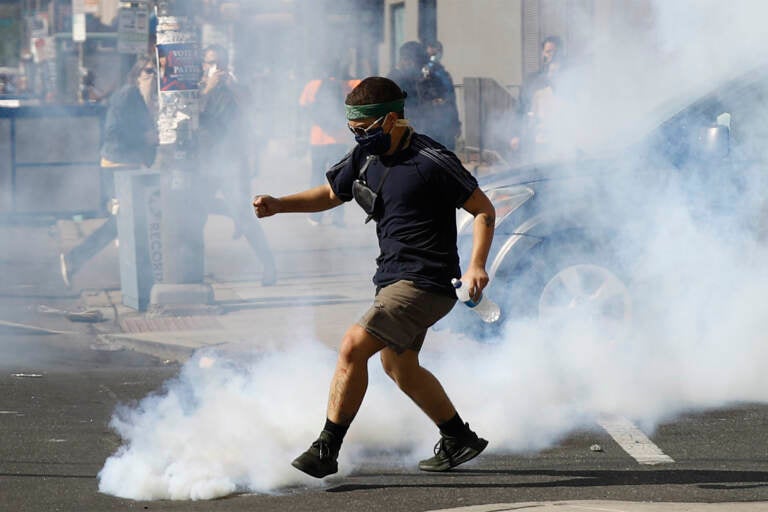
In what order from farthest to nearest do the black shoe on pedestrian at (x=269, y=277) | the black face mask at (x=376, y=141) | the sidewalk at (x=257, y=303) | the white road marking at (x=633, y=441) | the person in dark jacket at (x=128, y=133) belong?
the person in dark jacket at (x=128, y=133) < the black shoe on pedestrian at (x=269, y=277) < the sidewalk at (x=257, y=303) < the white road marking at (x=633, y=441) < the black face mask at (x=376, y=141)

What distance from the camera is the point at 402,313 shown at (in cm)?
500

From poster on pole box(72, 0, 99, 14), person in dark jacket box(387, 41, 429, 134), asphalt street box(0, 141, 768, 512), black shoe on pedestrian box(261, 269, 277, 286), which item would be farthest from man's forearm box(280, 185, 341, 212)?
poster on pole box(72, 0, 99, 14)

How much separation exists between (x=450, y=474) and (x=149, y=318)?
4556 mm

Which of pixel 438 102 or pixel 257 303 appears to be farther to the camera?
pixel 438 102

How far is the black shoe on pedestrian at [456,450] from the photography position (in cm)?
524

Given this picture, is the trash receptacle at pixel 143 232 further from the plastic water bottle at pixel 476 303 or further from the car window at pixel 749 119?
the plastic water bottle at pixel 476 303

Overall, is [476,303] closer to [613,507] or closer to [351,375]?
[351,375]

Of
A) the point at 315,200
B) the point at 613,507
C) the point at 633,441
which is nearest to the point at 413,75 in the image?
the point at 633,441

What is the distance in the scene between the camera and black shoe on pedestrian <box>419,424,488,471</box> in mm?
5242

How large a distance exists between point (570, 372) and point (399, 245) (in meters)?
2.15

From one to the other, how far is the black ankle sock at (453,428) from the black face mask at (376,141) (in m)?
1.01

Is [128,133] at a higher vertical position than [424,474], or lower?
higher

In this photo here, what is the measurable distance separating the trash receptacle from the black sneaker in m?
5.09

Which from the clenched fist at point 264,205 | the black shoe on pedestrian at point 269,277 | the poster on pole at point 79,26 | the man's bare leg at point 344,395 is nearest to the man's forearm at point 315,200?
the clenched fist at point 264,205
